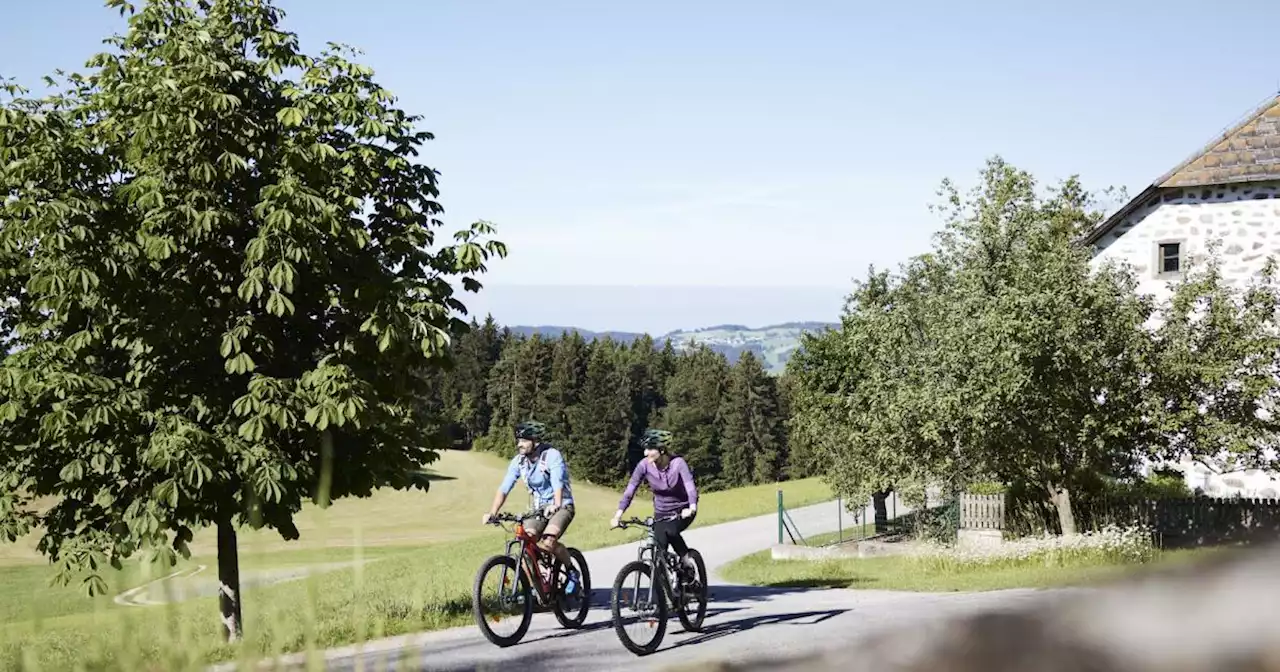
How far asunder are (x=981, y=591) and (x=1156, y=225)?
53.5ft

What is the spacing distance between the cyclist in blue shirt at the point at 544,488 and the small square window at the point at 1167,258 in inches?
813

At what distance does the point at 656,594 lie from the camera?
10273 millimetres

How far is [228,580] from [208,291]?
3227mm

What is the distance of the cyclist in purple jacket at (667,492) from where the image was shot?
426 inches

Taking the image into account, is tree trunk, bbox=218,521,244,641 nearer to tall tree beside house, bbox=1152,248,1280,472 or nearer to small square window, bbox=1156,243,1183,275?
tall tree beside house, bbox=1152,248,1280,472

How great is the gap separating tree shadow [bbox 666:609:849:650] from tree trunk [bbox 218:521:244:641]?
503cm

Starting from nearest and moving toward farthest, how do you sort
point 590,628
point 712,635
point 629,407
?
point 712,635 < point 590,628 < point 629,407

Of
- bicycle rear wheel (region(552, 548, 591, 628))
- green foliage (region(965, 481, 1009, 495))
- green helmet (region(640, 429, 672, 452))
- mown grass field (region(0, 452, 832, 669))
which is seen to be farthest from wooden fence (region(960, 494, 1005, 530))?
green helmet (region(640, 429, 672, 452))

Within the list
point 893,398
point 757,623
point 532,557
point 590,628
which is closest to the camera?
point 532,557

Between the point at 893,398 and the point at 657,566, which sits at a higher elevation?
the point at 893,398

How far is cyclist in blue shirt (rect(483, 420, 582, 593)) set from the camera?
11.2m

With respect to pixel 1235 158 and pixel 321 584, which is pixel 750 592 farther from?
pixel 1235 158

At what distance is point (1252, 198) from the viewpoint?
26516mm

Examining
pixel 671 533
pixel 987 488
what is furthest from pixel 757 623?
pixel 987 488
